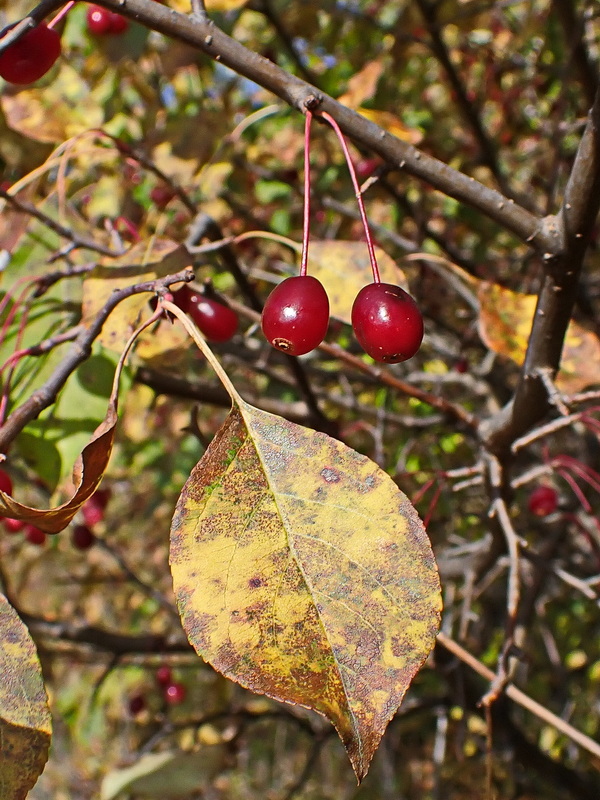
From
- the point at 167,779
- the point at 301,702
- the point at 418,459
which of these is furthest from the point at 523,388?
the point at 418,459

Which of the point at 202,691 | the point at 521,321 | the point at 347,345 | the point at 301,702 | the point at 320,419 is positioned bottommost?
the point at 202,691

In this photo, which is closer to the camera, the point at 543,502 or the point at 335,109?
the point at 335,109

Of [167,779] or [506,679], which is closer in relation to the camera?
[506,679]

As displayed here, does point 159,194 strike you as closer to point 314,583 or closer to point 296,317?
point 296,317

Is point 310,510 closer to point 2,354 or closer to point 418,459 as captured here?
point 2,354

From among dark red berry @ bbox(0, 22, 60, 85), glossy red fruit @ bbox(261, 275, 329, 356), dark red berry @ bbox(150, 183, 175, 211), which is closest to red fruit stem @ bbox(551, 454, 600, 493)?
glossy red fruit @ bbox(261, 275, 329, 356)

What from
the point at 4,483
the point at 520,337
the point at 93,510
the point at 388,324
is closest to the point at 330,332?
the point at 93,510

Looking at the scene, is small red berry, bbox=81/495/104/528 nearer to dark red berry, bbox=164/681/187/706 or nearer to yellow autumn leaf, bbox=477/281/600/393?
dark red berry, bbox=164/681/187/706
